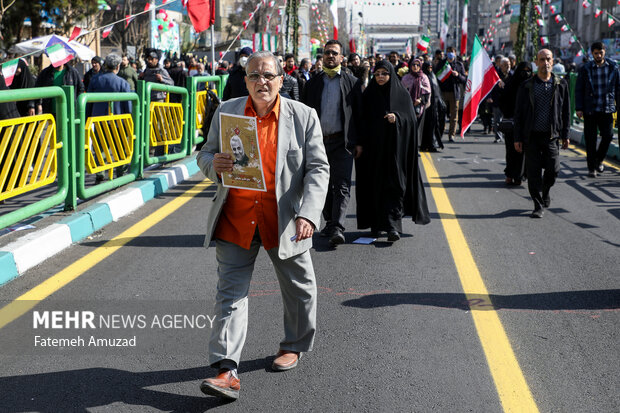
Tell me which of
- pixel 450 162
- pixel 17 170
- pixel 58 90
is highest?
pixel 58 90

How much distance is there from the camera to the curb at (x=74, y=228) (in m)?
6.25

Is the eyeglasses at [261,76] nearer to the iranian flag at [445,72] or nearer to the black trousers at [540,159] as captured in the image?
the black trousers at [540,159]

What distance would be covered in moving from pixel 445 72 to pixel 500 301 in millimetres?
13965

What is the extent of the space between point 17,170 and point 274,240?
11.8ft

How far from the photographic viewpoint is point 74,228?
24.7 feet

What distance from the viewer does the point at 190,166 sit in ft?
42.1

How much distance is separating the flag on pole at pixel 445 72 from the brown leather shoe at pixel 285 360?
15375 millimetres

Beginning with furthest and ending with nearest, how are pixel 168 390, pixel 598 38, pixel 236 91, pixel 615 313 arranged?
1. pixel 598 38
2. pixel 236 91
3. pixel 615 313
4. pixel 168 390

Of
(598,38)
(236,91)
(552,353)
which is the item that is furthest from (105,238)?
(598,38)

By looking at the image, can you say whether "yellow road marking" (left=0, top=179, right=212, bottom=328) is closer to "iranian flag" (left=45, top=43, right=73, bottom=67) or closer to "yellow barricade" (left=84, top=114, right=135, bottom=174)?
"yellow barricade" (left=84, top=114, right=135, bottom=174)

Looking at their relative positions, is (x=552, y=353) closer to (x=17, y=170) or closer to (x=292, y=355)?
(x=292, y=355)

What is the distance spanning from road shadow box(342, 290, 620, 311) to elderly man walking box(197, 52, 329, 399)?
150 centimetres

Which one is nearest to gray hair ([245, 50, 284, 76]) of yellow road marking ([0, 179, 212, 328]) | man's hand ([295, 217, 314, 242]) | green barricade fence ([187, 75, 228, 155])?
man's hand ([295, 217, 314, 242])

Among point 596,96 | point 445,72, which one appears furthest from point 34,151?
point 445,72
